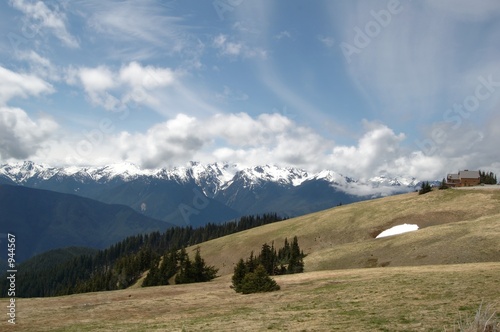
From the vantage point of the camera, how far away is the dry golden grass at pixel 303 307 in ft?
76.6

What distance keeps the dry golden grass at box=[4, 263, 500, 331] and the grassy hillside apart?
22.5 metres

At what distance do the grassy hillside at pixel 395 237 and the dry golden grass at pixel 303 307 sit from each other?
73.7 ft

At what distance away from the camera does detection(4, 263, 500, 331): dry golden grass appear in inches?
920

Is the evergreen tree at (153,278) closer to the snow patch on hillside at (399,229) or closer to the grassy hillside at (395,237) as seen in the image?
the grassy hillside at (395,237)

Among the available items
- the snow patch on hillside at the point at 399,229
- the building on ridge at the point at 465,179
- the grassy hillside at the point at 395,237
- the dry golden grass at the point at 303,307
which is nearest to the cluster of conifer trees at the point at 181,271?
the grassy hillside at the point at 395,237

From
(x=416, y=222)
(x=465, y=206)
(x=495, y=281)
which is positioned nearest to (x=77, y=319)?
(x=495, y=281)

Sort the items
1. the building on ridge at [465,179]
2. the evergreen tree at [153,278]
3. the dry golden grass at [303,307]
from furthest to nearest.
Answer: the building on ridge at [465,179] < the evergreen tree at [153,278] < the dry golden grass at [303,307]

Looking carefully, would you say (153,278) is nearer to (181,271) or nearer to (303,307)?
(181,271)

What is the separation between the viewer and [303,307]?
30.9 meters

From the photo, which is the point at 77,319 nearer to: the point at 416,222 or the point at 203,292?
the point at 203,292

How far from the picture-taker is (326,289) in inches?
1535

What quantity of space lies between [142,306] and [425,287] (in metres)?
28.3

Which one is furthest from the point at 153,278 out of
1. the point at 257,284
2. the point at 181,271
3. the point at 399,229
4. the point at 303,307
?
the point at 303,307

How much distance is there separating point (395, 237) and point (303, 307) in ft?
175
